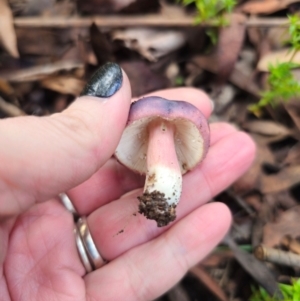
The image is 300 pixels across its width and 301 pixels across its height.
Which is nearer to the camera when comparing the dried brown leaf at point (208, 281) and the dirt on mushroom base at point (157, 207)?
the dirt on mushroom base at point (157, 207)

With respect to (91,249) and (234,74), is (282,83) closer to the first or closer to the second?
(234,74)

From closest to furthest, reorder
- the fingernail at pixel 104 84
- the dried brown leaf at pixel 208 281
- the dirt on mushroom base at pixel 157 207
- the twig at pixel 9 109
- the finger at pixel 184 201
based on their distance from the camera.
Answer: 1. the fingernail at pixel 104 84
2. the dirt on mushroom base at pixel 157 207
3. the finger at pixel 184 201
4. the dried brown leaf at pixel 208 281
5. the twig at pixel 9 109

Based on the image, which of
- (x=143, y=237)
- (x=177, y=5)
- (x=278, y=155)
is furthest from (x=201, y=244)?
(x=177, y=5)

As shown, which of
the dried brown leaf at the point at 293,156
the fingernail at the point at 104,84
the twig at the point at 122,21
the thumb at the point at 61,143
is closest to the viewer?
the thumb at the point at 61,143

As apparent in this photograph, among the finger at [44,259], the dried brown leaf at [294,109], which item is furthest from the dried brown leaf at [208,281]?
the dried brown leaf at [294,109]

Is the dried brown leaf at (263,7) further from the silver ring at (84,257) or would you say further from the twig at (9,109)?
the silver ring at (84,257)

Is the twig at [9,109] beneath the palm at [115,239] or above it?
above

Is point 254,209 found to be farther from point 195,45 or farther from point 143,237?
point 195,45
